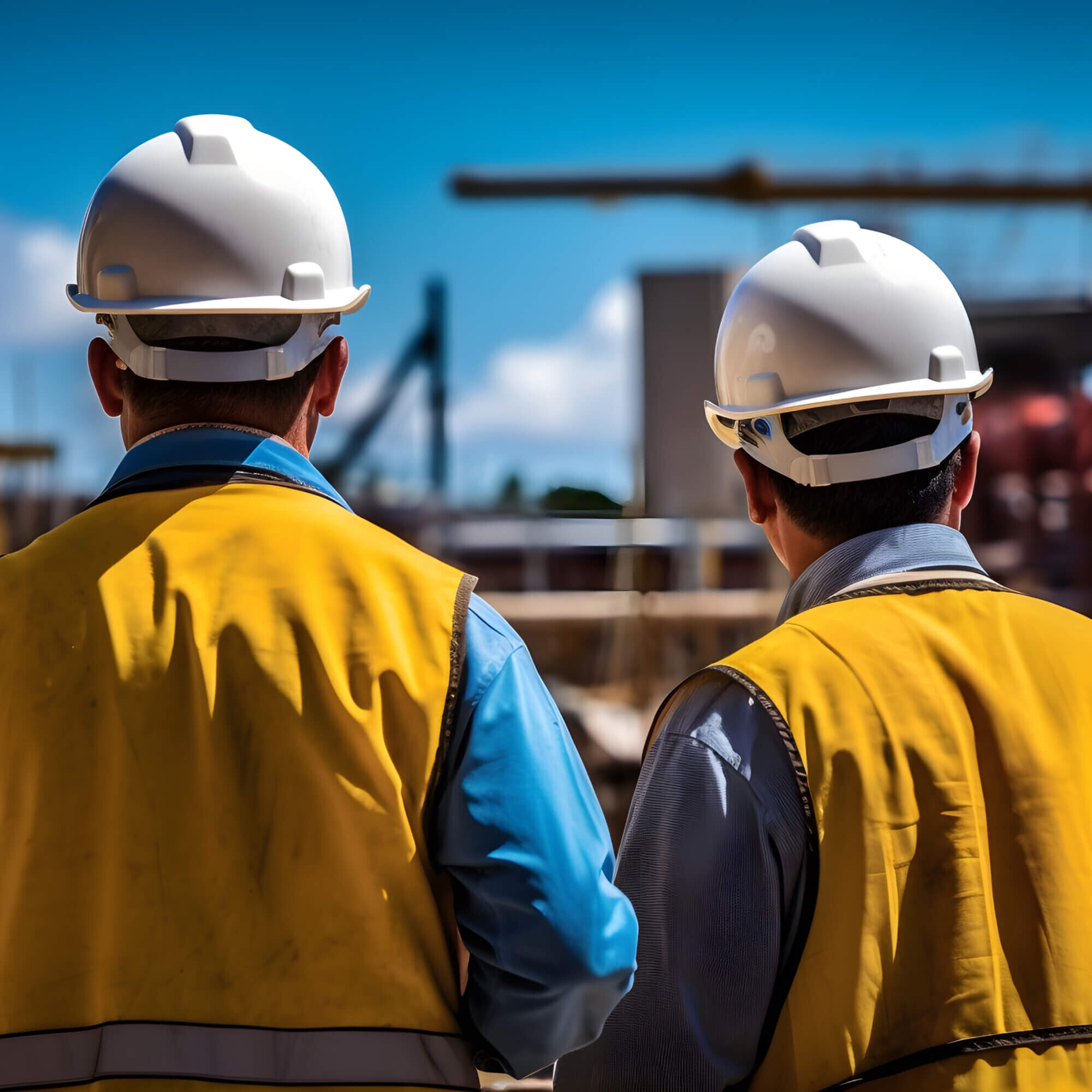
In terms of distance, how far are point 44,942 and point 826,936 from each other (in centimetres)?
106

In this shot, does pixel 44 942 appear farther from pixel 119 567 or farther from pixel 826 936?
pixel 826 936

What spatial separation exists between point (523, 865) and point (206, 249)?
1015 millimetres

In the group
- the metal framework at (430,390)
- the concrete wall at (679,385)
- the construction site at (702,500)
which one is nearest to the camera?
the concrete wall at (679,385)

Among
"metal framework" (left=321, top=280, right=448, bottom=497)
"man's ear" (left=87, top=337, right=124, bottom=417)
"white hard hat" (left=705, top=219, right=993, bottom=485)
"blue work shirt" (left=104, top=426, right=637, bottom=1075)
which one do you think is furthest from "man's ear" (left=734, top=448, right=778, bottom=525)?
"metal framework" (left=321, top=280, right=448, bottom=497)

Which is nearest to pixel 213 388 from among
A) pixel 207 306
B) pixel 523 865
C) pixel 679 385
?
pixel 207 306

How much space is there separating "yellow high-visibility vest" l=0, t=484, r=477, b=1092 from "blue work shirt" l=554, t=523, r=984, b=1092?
1.00 feet

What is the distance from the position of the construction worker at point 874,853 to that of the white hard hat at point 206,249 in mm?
835

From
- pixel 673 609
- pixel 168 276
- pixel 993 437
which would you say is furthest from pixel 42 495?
pixel 168 276

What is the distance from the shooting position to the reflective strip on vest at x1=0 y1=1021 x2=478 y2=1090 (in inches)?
60.8

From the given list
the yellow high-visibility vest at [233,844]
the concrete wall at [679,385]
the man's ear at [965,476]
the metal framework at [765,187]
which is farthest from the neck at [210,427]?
the metal framework at [765,187]

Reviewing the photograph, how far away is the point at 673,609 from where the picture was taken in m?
13.0

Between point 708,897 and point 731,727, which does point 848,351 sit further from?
point 708,897

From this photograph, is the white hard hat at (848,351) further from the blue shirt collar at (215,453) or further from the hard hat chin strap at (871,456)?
the blue shirt collar at (215,453)

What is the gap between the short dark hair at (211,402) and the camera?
5.81 feet
